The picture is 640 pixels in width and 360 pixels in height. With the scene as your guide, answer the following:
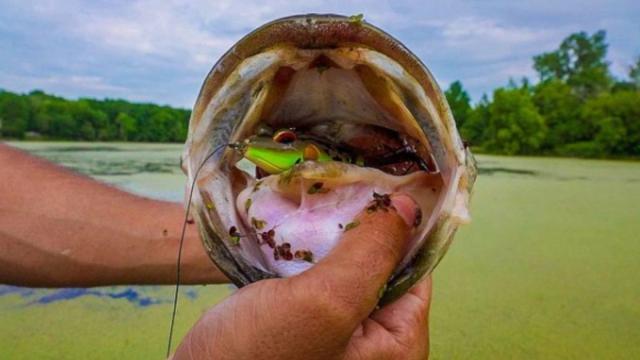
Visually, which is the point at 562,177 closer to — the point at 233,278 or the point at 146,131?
the point at 233,278

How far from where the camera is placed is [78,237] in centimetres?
150

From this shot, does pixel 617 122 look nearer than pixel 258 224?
No

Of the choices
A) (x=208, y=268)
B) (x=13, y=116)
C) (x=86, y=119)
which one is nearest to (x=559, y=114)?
(x=86, y=119)

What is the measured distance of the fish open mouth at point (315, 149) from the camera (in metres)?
0.73

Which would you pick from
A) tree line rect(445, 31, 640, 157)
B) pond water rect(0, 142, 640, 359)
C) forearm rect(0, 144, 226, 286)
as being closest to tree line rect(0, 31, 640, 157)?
tree line rect(445, 31, 640, 157)

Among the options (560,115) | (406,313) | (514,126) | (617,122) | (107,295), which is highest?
(560,115)

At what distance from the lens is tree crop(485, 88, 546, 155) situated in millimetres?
19625

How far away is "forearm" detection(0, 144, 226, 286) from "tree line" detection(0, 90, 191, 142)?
2419cm

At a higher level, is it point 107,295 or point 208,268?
point 208,268

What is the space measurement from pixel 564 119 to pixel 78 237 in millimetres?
24515

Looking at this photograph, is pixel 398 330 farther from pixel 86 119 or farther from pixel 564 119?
pixel 86 119

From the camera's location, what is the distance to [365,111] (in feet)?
2.73

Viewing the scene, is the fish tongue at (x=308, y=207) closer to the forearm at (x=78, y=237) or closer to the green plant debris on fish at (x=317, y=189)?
the green plant debris on fish at (x=317, y=189)

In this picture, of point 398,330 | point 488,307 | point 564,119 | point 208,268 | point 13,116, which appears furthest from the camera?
point 13,116
